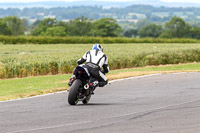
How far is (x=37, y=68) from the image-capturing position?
27688 mm

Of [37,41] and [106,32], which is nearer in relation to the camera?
[37,41]

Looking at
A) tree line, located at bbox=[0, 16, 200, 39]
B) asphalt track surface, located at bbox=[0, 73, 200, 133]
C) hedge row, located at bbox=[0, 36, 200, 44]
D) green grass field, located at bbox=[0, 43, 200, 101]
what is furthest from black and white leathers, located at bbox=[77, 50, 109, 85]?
tree line, located at bbox=[0, 16, 200, 39]

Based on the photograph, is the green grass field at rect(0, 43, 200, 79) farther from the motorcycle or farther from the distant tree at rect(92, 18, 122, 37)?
the distant tree at rect(92, 18, 122, 37)

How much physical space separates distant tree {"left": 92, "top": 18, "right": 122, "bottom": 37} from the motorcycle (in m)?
144

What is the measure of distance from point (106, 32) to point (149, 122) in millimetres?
152567

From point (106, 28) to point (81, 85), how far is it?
489 ft

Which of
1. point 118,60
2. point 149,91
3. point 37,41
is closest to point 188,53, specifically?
point 118,60

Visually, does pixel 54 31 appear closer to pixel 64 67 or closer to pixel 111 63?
pixel 111 63

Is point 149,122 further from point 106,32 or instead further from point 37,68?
point 106,32

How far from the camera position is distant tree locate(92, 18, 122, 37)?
15775 cm

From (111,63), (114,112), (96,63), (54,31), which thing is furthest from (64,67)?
(54,31)

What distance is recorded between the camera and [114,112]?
36.4ft

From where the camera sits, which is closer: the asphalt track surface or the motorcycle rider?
the asphalt track surface

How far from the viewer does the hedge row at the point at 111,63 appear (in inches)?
1051
